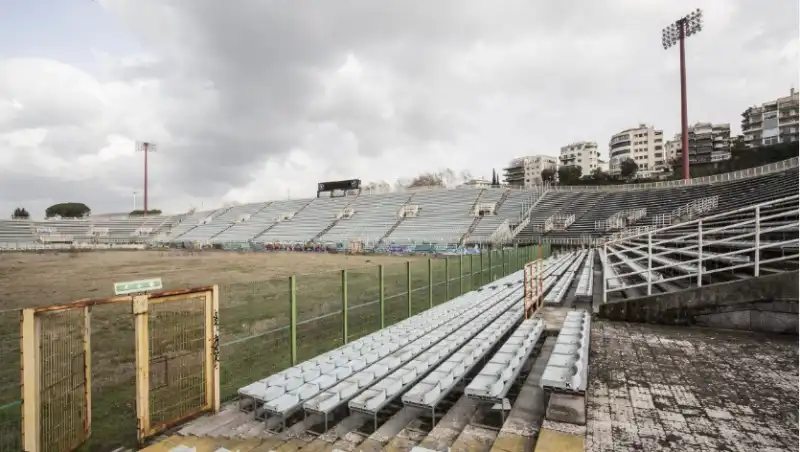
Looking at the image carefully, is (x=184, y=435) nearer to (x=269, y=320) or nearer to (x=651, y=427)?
(x=651, y=427)

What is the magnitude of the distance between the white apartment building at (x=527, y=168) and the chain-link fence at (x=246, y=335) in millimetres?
109274

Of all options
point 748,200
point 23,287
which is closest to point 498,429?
point 23,287

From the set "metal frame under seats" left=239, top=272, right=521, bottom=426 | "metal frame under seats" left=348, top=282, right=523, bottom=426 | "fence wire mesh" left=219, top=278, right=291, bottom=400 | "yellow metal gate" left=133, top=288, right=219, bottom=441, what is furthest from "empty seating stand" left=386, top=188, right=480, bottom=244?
"yellow metal gate" left=133, top=288, right=219, bottom=441

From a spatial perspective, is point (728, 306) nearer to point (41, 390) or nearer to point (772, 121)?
point (41, 390)

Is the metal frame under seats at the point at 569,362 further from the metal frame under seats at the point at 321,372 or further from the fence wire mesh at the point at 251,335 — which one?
the fence wire mesh at the point at 251,335

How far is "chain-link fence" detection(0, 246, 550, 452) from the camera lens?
5.00 m

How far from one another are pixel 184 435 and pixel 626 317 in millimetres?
6938

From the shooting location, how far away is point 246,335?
8633mm

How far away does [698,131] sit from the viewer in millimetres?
99688

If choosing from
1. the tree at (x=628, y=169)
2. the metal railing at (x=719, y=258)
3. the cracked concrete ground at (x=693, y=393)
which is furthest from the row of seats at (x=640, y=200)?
the tree at (x=628, y=169)

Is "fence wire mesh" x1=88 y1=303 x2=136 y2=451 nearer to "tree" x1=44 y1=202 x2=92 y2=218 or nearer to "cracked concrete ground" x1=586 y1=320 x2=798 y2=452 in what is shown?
"cracked concrete ground" x1=586 y1=320 x2=798 y2=452

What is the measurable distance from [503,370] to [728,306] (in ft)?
15.6

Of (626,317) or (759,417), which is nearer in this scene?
(759,417)

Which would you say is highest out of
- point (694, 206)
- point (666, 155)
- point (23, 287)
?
point (666, 155)
